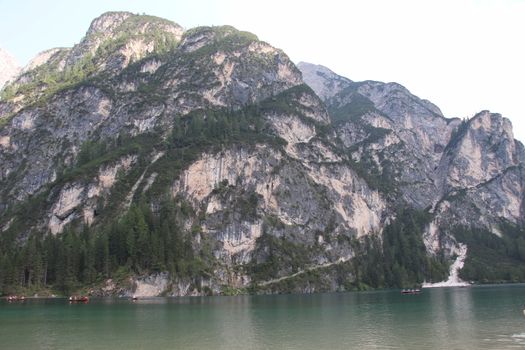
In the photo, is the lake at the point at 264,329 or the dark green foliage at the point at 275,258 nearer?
the lake at the point at 264,329

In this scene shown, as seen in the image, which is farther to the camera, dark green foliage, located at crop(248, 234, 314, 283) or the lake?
dark green foliage, located at crop(248, 234, 314, 283)

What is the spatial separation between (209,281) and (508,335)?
365ft

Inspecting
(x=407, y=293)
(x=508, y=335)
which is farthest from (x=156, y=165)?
(x=508, y=335)

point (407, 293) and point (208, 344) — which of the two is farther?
point (407, 293)

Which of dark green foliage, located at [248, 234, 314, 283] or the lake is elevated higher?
dark green foliage, located at [248, 234, 314, 283]

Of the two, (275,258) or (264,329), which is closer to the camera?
(264,329)

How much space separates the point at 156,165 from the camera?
192000 mm

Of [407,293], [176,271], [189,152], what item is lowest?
[407,293]

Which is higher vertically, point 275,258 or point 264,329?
point 275,258

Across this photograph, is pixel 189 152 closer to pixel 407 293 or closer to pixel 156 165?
pixel 156 165

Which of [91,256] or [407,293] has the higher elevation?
[91,256]

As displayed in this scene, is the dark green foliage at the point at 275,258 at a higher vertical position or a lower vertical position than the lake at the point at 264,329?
higher

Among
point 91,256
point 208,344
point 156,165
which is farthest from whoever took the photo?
point 156,165

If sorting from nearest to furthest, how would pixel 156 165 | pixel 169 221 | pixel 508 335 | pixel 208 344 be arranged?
pixel 208 344 → pixel 508 335 → pixel 169 221 → pixel 156 165
